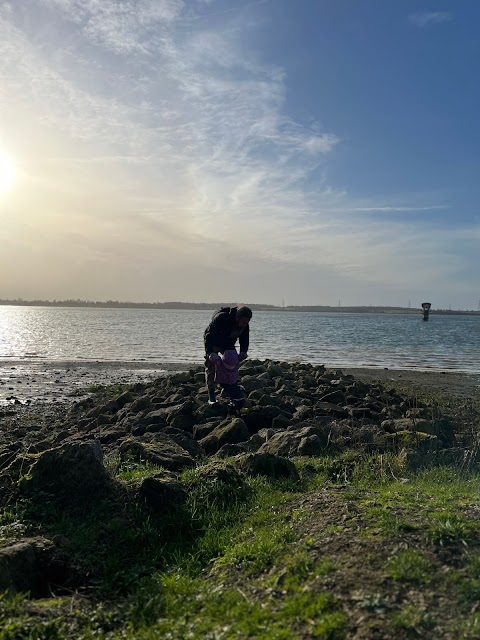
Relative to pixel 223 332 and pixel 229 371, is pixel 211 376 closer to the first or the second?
pixel 229 371

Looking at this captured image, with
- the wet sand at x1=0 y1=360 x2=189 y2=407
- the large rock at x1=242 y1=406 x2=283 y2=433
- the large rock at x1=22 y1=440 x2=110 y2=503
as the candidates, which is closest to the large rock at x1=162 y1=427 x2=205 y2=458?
the large rock at x1=242 y1=406 x2=283 y2=433

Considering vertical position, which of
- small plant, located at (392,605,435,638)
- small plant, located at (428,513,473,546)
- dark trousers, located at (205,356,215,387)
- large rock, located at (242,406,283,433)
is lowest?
large rock, located at (242,406,283,433)

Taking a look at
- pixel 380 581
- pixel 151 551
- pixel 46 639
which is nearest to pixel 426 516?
pixel 380 581

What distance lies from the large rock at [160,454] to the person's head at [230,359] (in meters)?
3.03

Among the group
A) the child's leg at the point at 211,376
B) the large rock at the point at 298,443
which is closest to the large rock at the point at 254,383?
the child's leg at the point at 211,376

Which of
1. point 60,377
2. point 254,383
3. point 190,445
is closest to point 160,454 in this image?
point 190,445

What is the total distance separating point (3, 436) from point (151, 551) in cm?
966

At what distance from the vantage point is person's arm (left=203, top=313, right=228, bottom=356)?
37.6 ft

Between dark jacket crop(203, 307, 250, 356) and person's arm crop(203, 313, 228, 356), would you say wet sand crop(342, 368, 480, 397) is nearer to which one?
dark jacket crop(203, 307, 250, 356)

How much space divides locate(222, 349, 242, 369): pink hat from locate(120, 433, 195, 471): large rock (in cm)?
303

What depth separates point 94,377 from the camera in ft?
84.4

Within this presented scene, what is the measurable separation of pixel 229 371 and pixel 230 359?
0.31 m

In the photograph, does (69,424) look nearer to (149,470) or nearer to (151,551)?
(149,470)

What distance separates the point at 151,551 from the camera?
525 cm
